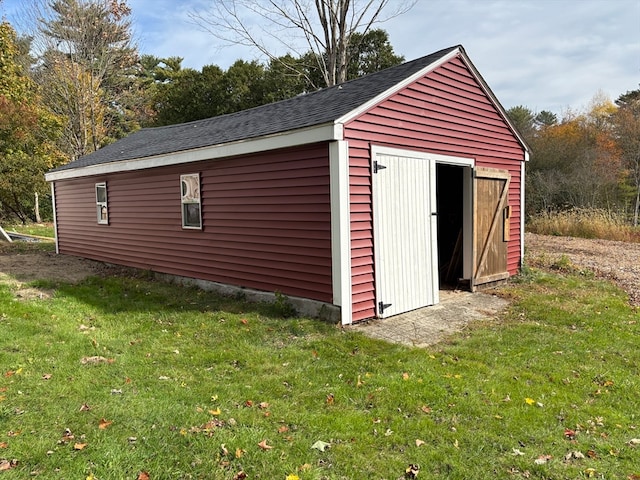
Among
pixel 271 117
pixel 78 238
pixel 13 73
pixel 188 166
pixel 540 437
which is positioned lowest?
pixel 540 437

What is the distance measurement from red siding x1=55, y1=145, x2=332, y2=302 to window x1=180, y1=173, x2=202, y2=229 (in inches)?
4.8

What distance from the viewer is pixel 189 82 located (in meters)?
26.8

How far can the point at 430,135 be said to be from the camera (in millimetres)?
6754

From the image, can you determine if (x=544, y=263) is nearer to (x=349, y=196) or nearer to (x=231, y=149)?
(x=349, y=196)

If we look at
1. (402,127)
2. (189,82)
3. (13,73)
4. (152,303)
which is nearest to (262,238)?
(152,303)

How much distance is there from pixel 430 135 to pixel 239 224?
10.5 feet

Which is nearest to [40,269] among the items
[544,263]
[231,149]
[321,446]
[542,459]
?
[231,149]

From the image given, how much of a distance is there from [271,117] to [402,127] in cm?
247

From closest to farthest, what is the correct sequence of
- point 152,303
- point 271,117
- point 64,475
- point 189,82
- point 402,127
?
point 64,475
point 402,127
point 152,303
point 271,117
point 189,82

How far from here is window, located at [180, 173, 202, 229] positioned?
25.5 feet

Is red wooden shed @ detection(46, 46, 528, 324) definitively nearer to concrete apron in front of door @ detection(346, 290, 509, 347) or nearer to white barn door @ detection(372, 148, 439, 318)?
white barn door @ detection(372, 148, 439, 318)

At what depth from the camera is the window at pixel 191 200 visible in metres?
7.77

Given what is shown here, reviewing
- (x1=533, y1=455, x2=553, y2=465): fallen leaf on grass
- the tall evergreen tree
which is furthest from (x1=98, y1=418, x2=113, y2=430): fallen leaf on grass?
the tall evergreen tree

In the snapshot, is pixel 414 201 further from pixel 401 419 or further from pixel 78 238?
pixel 78 238
